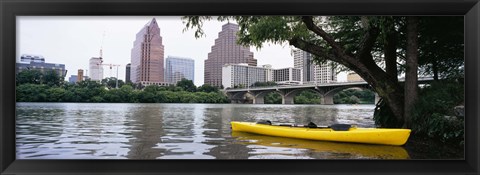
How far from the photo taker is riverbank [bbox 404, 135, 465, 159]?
3.52m

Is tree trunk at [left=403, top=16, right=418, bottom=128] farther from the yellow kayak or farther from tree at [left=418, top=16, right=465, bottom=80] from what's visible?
the yellow kayak

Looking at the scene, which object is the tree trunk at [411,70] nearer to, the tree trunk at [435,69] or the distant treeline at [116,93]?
the tree trunk at [435,69]

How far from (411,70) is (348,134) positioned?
48.0 inches

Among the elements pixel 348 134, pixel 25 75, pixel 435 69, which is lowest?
pixel 348 134

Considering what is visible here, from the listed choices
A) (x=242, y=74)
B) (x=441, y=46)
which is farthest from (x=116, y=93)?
(x=441, y=46)

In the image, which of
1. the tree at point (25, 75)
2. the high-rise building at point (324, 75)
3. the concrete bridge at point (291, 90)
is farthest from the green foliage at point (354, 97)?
the tree at point (25, 75)

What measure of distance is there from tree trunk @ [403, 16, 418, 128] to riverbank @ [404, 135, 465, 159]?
0.25m

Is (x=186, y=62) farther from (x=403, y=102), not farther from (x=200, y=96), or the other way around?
(x=200, y=96)
